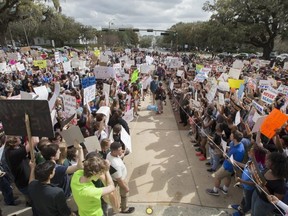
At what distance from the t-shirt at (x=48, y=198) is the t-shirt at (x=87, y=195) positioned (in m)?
0.20

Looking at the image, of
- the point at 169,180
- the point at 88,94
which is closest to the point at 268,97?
the point at 169,180

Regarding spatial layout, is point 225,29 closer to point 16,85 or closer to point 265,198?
point 16,85

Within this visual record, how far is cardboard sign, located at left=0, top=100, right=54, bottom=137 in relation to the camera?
3.21 m

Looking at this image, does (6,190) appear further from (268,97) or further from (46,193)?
(268,97)

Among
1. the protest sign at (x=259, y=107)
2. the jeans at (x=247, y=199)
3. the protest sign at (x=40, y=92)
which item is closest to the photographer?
the jeans at (x=247, y=199)

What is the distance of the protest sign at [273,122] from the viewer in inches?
175

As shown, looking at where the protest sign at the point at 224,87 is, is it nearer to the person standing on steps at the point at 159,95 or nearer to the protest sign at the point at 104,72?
the person standing on steps at the point at 159,95

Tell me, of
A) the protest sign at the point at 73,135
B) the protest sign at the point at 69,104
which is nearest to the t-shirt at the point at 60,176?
the protest sign at the point at 73,135

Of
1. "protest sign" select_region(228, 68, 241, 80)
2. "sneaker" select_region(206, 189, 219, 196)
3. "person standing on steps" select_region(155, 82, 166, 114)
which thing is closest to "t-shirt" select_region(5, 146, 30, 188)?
"sneaker" select_region(206, 189, 219, 196)

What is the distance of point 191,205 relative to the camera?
4.84 meters

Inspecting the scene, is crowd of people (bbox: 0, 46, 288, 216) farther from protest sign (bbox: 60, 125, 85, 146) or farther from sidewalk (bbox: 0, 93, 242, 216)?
sidewalk (bbox: 0, 93, 242, 216)

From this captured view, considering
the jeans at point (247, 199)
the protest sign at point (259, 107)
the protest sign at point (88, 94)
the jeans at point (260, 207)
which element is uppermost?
the protest sign at point (88, 94)

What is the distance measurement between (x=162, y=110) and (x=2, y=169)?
7.98 m

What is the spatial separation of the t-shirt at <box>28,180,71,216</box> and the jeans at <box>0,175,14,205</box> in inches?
89.1
